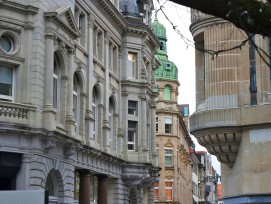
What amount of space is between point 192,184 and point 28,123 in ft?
252

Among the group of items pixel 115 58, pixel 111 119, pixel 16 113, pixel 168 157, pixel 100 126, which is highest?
pixel 115 58

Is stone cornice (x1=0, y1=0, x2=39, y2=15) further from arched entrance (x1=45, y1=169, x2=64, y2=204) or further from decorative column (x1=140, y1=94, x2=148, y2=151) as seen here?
decorative column (x1=140, y1=94, x2=148, y2=151)

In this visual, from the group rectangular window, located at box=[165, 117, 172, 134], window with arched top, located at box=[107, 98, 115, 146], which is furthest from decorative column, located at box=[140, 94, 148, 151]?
rectangular window, located at box=[165, 117, 172, 134]

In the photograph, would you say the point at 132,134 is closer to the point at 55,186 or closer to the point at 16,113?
the point at 55,186

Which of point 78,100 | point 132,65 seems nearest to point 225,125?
point 78,100

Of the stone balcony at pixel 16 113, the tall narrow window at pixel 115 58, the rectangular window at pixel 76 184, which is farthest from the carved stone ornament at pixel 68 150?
the tall narrow window at pixel 115 58

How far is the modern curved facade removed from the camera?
18.1 meters

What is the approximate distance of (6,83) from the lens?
28.4 metres

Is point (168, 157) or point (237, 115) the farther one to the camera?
point (168, 157)

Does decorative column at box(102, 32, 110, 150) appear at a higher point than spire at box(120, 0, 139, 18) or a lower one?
lower

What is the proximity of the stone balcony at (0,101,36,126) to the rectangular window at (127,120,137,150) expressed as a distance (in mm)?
17856

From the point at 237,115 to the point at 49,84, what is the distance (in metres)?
13.2

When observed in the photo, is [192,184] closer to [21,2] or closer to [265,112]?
[21,2]

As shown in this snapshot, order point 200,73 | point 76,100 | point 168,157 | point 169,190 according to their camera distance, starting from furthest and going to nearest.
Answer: point 168,157
point 169,190
point 76,100
point 200,73
